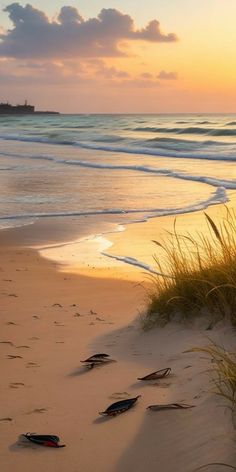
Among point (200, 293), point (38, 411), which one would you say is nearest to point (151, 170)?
point (200, 293)

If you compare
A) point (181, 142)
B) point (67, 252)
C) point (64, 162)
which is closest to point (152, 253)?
point (67, 252)

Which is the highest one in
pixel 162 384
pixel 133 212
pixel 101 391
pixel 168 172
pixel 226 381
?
pixel 226 381

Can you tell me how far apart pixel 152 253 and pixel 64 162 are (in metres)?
18.5

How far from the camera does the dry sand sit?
3.30 meters

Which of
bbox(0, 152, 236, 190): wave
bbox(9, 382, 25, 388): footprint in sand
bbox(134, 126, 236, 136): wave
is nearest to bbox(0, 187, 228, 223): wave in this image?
bbox(0, 152, 236, 190): wave

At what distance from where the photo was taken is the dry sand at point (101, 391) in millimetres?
3297

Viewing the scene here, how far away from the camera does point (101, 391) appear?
422cm

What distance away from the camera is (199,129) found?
53.2 metres

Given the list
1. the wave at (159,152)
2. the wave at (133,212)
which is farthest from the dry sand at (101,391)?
the wave at (159,152)

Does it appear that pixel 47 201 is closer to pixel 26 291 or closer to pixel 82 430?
pixel 26 291

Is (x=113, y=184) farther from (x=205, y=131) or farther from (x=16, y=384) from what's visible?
(x=205, y=131)

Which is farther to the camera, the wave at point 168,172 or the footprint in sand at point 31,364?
the wave at point 168,172

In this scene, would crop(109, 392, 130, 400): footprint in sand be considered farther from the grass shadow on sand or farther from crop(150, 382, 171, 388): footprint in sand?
the grass shadow on sand

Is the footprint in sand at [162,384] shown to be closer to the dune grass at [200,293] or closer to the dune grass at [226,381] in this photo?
the dune grass at [226,381]
